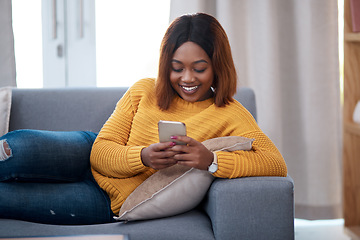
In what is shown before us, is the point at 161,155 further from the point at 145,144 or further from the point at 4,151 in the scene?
the point at 4,151

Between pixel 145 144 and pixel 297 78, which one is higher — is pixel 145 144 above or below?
below

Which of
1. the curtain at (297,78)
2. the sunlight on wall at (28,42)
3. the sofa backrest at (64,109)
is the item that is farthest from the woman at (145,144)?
the sunlight on wall at (28,42)

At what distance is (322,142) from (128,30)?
120 centimetres

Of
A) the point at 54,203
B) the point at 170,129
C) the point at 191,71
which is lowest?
the point at 54,203

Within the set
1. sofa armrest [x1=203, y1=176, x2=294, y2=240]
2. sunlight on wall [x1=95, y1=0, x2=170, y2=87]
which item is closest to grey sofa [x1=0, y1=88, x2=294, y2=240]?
sofa armrest [x1=203, y1=176, x2=294, y2=240]

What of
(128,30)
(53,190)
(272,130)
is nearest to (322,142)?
(272,130)

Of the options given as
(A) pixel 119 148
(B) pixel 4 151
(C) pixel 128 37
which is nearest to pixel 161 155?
(A) pixel 119 148

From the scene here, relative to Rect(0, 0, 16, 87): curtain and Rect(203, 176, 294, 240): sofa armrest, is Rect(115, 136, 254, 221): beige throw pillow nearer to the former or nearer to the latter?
Rect(203, 176, 294, 240): sofa armrest

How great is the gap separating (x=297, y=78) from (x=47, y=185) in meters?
1.55

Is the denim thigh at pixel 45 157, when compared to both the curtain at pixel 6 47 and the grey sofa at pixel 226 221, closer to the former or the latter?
the grey sofa at pixel 226 221

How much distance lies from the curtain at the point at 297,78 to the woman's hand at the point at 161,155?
122 cm

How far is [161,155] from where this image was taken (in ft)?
4.72

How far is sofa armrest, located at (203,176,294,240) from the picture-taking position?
136cm

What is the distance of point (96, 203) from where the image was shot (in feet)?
5.16
